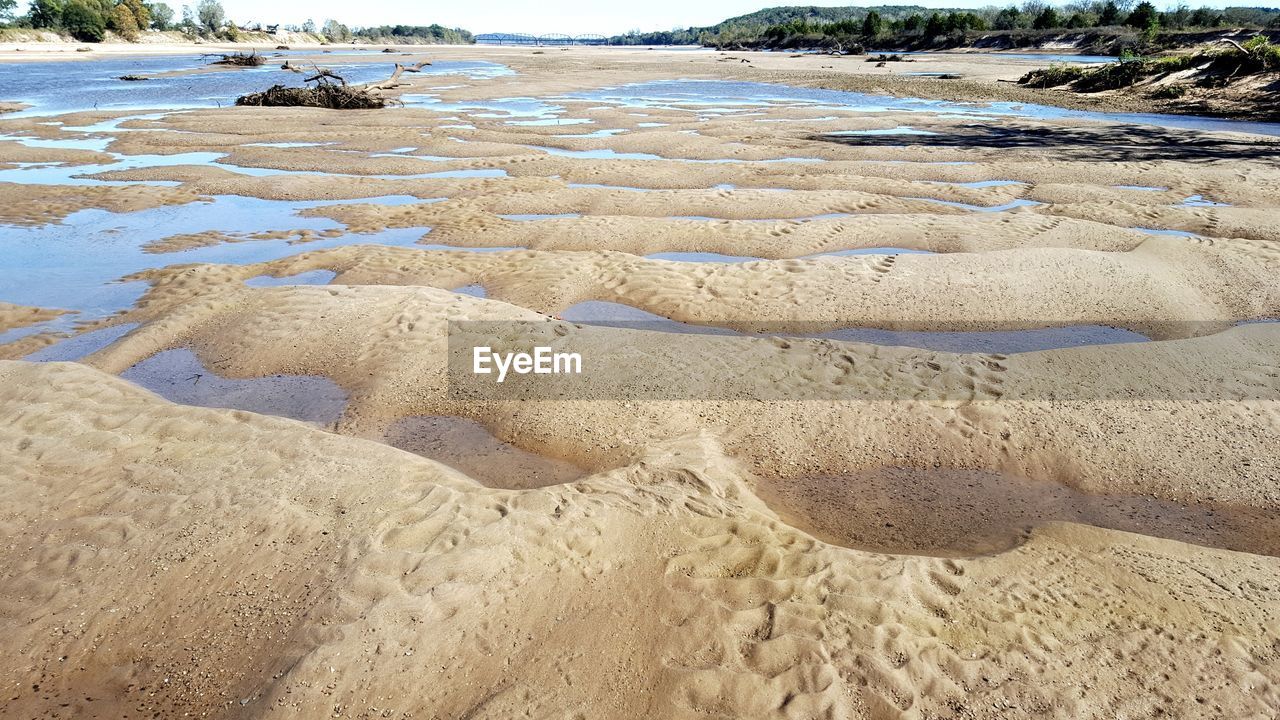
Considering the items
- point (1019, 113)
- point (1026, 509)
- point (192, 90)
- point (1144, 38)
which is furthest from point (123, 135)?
point (1144, 38)

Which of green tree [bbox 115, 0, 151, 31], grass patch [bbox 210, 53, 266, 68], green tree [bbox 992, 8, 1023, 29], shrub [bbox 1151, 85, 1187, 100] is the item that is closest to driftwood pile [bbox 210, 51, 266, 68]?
grass patch [bbox 210, 53, 266, 68]

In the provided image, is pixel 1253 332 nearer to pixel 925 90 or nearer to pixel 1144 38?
pixel 925 90

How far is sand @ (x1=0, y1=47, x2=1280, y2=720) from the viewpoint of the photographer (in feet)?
11.3

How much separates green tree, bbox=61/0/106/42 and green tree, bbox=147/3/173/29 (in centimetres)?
1874

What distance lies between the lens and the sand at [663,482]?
11.3 ft

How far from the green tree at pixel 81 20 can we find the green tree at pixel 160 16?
18742mm

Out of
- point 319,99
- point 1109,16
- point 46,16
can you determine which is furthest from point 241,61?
point 1109,16

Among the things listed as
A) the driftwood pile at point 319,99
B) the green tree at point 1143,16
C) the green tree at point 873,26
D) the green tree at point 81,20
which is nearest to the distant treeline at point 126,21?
the green tree at point 81,20

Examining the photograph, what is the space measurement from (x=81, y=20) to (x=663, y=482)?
103517 millimetres

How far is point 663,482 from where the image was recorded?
16.4 feet

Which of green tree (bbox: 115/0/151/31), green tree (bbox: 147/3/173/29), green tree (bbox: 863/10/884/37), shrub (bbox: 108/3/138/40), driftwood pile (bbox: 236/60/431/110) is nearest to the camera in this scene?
driftwood pile (bbox: 236/60/431/110)

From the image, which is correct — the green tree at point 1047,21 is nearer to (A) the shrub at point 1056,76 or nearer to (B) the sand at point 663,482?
(A) the shrub at point 1056,76

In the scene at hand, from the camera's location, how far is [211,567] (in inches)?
161

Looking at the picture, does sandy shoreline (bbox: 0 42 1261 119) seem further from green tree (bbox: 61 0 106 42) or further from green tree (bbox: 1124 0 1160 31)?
green tree (bbox: 1124 0 1160 31)
